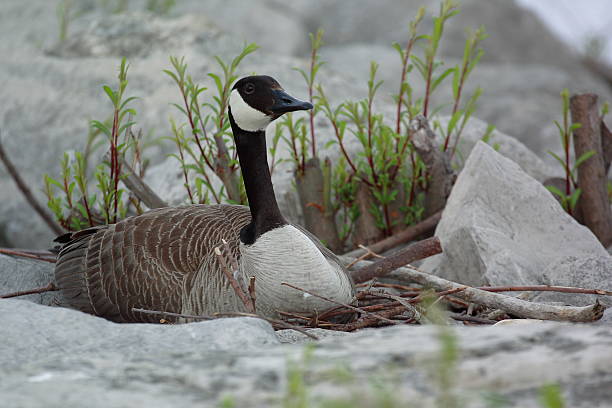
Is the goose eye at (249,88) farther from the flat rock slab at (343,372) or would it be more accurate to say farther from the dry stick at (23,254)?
the flat rock slab at (343,372)

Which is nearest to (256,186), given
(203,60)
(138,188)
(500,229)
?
(138,188)

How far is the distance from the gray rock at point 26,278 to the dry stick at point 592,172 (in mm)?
3583

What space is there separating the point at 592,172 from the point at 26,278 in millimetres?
3833

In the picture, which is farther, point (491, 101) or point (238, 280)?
point (491, 101)

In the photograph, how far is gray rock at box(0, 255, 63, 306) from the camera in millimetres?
4668

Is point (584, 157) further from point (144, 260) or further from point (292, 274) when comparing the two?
point (144, 260)

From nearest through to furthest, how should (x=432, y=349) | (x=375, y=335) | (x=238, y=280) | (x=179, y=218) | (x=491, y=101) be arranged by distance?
(x=432, y=349) → (x=375, y=335) → (x=238, y=280) → (x=179, y=218) → (x=491, y=101)

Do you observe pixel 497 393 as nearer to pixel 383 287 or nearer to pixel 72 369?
pixel 72 369

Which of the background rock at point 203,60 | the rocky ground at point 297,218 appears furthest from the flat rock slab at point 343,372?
the background rock at point 203,60

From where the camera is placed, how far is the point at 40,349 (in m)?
2.71

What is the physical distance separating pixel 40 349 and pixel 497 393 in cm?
160

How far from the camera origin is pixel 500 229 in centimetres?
488

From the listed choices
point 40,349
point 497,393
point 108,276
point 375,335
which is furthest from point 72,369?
point 108,276

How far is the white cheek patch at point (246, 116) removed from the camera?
419cm
